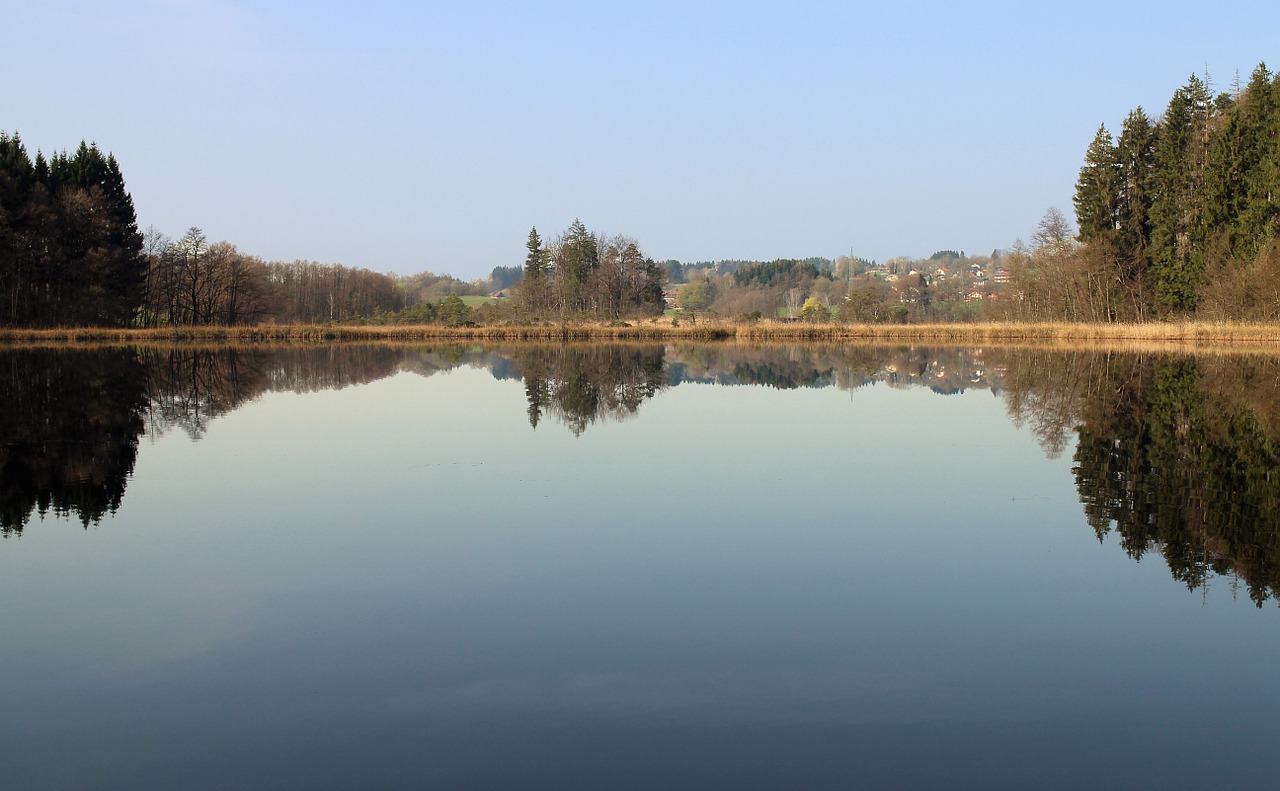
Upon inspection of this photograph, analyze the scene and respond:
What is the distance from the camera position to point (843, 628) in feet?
18.1

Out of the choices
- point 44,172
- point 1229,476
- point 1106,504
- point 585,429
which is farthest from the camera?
point 44,172

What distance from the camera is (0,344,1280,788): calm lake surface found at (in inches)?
159

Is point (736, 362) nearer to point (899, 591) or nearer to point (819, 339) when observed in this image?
point (819, 339)

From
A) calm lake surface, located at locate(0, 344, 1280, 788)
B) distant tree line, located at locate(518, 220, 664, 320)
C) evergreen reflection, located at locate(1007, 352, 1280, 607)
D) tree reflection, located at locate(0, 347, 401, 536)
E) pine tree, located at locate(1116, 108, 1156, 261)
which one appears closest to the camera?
calm lake surface, located at locate(0, 344, 1280, 788)

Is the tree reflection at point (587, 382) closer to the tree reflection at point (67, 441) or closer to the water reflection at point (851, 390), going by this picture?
the water reflection at point (851, 390)

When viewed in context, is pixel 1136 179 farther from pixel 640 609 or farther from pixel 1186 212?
pixel 640 609

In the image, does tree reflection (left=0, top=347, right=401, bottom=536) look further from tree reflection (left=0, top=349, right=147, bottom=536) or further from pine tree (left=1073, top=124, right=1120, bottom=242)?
pine tree (left=1073, top=124, right=1120, bottom=242)

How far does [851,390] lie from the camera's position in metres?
21.4

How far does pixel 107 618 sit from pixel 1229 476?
9.90 meters

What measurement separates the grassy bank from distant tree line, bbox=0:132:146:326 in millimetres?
1807

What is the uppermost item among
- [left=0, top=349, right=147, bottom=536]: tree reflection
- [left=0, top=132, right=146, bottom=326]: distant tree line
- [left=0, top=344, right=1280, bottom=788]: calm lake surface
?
[left=0, top=132, right=146, bottom=326]: distant tree line

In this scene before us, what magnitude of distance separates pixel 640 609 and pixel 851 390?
16300mm

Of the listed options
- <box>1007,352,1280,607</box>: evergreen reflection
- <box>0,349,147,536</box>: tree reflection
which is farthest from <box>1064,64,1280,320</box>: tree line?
<box>0,349,147,536</box>: tree reflection

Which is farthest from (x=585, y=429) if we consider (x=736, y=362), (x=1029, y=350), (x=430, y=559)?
(x=1029, y=350)
